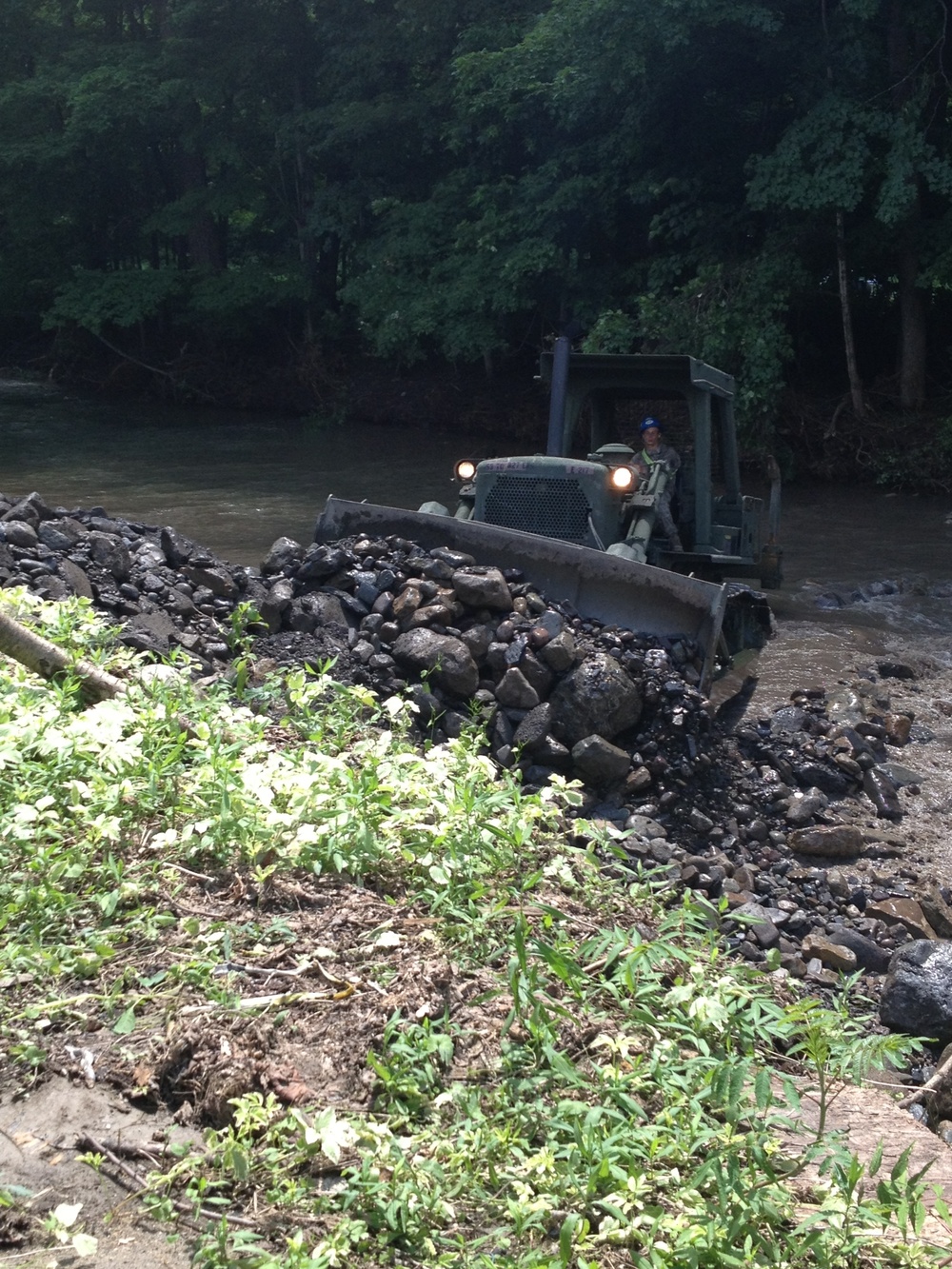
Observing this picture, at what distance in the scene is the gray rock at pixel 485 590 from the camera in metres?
7.34

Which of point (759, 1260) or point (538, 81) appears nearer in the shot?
point (759, 1260)

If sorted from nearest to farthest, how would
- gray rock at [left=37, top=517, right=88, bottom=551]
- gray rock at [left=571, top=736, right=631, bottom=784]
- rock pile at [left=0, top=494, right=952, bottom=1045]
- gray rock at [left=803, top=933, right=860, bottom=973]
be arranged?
gray rock at [left=803, top=933, right=860, bottom=973] < rock pile at [left=0, top=494, right=952, bottom=1045] < gray rock at [left=571, top=736, right=631, bottom=784] < gray rock at [left=37, top=517, right=88, bottom=551]

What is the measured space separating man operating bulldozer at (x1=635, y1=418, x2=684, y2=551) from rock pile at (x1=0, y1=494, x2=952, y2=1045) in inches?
64.0

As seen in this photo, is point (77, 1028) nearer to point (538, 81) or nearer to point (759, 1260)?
point (759, 1260)

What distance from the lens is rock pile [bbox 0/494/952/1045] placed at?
241 inches

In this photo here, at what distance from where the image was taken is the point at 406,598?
24.5 feet

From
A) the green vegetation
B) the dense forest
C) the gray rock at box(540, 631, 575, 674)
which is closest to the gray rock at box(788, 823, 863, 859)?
the gray rock at box(540, 631, 575, 674)

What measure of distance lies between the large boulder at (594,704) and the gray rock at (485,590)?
0.70 m

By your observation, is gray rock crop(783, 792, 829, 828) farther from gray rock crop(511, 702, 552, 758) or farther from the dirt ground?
the dirt ground

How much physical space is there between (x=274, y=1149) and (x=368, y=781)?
1.59 metres

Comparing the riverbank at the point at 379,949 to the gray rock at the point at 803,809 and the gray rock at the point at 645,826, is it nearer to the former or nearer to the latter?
the gray rock at the point at 645,826

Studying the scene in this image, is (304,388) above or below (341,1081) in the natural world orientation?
above

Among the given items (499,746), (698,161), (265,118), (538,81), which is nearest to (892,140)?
(698,161)

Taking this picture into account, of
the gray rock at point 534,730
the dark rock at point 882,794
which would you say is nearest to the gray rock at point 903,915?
the dark rock at point 882,794
